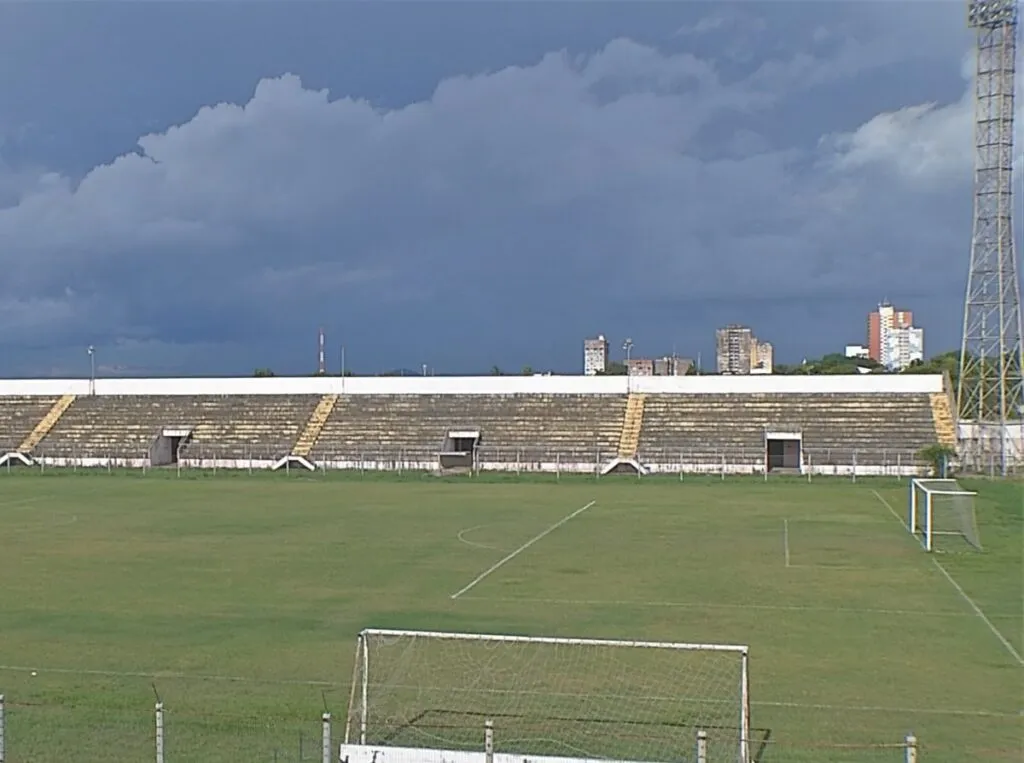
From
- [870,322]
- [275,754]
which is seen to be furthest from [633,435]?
[870,322]

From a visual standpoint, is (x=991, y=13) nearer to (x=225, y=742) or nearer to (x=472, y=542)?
(x=472, y=542)

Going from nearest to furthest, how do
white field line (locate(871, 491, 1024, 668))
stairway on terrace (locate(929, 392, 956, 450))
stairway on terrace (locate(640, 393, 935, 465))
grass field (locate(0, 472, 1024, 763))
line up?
grass field (locate(0, 472, 1024, 763)) → white field line (locate(871, 491, 1024, 668)) → stairway on terrace (locate(929, 392, 956, 450)) → stairway on terrace (locate(640, 393, 935, 465))

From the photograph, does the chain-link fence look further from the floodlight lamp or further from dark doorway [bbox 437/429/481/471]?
the floodlight lamp

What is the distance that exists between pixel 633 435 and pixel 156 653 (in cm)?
4124

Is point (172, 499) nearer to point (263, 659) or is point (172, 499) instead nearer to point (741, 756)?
point (263, 659)

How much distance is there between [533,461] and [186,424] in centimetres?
2155

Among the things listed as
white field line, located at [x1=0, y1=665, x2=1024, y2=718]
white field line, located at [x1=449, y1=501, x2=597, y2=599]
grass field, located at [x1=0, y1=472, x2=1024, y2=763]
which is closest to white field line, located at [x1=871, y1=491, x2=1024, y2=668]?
grass field, located at [x1=0, y1=472, x2=1024, y2=763]

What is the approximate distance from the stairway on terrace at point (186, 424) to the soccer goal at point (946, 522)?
3569cm

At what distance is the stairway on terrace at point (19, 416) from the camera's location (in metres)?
62.2

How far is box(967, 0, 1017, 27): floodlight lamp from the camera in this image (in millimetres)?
46531

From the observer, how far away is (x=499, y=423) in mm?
57906

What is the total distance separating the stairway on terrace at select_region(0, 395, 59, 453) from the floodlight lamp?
179 feet

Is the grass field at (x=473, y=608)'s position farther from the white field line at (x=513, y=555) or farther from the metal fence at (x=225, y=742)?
the white field line at (x=513, y=555)

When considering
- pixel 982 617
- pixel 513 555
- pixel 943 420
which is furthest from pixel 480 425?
pixel 982 617
